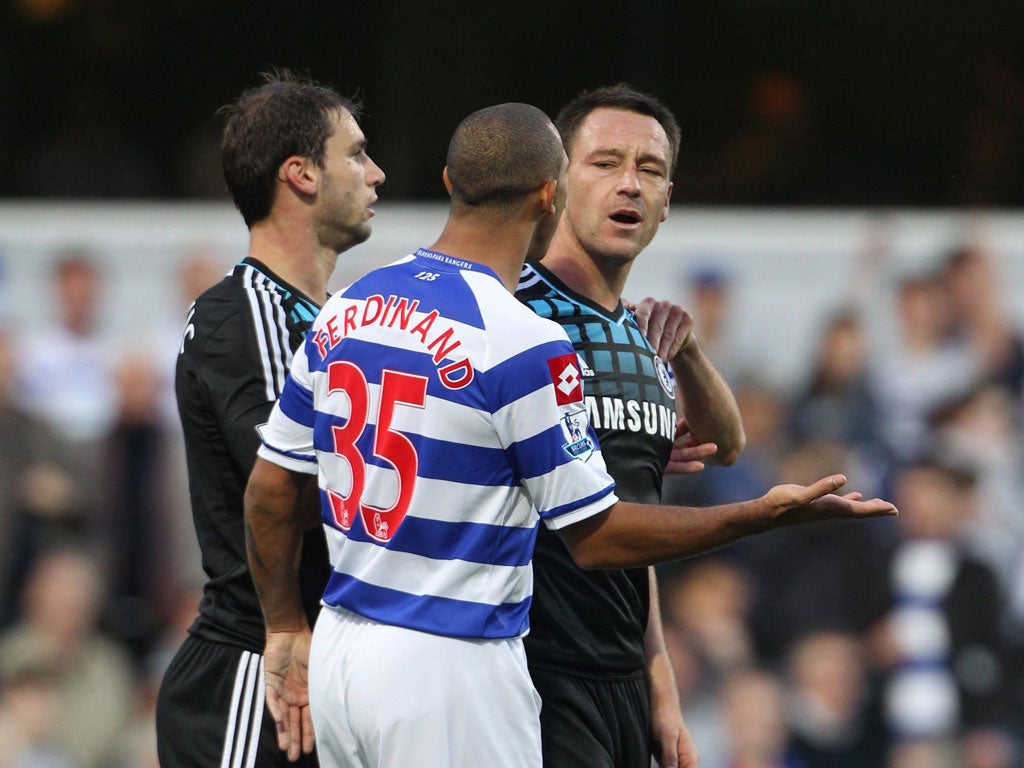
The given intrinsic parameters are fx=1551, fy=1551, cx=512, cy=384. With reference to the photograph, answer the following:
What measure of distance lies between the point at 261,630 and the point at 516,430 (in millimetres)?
959

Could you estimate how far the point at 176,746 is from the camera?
3.54m

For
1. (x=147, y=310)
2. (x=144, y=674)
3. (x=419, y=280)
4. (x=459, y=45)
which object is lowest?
(x=144, y=674)

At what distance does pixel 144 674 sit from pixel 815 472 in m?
3.64

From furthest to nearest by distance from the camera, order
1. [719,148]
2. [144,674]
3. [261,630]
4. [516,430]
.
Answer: [719,148]
[144,674]
[261,630]
[516,430]

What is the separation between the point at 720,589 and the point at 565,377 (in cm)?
538

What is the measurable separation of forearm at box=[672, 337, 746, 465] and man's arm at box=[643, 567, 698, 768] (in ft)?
1.31

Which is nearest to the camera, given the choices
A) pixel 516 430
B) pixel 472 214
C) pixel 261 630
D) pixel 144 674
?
pixel 516 430

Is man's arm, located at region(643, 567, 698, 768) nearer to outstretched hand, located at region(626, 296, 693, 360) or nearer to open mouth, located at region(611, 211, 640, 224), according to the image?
outstretched hand, located at region(626, 296, 693, 360)

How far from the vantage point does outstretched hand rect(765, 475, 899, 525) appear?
2.76 metres

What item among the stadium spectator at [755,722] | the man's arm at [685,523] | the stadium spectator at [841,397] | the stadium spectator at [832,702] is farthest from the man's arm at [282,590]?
the stadium spectator at [841,397]

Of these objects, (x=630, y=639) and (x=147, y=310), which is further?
(x=147, y=310)

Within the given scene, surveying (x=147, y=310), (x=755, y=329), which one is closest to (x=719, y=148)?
(x=755, y=329)

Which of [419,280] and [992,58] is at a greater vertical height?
[992,58]

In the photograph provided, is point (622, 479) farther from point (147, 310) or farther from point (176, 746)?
point (147, 310)
